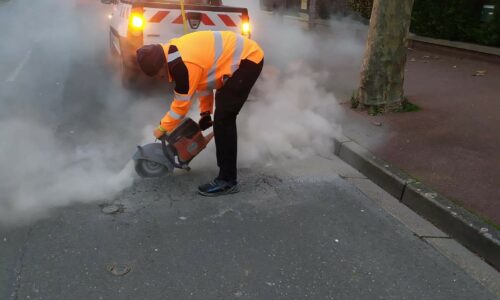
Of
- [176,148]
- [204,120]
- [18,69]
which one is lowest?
[18,69]

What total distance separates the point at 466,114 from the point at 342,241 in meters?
3.52

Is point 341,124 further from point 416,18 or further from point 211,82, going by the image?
point 416,18

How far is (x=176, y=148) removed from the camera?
3.96 meters

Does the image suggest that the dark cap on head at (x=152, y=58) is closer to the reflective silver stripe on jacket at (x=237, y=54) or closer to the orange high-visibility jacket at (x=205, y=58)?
the orange high-visibility jacket at (x=205, y=58)

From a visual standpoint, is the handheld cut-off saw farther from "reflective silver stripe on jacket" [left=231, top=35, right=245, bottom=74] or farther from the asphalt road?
"reflective silver stripe on jacket" [left=231, top=35, right=245, bottom=74]

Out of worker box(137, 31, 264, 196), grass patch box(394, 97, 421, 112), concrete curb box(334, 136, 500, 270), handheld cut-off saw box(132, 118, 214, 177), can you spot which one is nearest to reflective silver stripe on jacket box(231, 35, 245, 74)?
worker box(137, 31, 264, 196)

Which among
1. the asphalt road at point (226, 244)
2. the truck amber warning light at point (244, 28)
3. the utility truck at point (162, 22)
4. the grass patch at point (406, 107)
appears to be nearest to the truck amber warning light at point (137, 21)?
the utility truck at point (162, 22)

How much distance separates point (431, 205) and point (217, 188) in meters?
1.70

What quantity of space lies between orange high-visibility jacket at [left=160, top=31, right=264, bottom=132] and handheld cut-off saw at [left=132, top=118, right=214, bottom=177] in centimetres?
13

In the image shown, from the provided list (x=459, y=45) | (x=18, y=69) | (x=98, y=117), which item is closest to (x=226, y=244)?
(x=98, y=117)

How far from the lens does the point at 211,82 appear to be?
3.74 metres

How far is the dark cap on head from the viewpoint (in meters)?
3.48

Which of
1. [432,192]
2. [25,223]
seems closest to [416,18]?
[432,192]

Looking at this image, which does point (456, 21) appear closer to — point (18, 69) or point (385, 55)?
point (385, 55)
